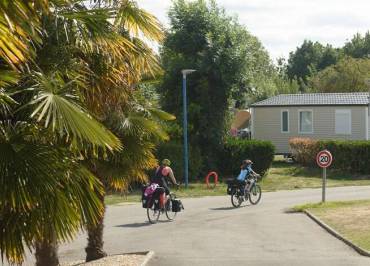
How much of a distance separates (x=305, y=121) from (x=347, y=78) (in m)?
24.6

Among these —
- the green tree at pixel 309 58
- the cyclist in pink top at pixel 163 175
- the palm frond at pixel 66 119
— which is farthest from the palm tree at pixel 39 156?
the green tree at pixel 309 58

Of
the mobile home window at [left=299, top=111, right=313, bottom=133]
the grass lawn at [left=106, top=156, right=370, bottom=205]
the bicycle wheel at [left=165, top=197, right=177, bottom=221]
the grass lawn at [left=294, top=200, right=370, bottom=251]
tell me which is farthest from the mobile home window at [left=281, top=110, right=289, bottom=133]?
the bicycle wheel at [left=165, top=197, right=177, bottom=221]

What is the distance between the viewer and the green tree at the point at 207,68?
3238 centimetres

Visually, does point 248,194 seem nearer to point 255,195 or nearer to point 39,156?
point 255,195

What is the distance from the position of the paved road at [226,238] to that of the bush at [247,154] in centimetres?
897

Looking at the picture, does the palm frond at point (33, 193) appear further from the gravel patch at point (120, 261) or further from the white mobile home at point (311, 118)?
the white mobile home at point (311, 118)

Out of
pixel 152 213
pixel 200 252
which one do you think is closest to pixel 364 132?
pixel 152 213

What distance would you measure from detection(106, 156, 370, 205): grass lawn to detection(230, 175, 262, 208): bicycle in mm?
4345

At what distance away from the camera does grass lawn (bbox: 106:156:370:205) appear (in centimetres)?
2728

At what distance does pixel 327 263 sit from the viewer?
38.9 feet

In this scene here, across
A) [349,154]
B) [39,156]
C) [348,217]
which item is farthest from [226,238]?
[349,154]

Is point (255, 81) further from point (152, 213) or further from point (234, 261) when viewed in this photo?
point (234, 261)

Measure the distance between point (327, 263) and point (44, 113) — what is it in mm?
7230

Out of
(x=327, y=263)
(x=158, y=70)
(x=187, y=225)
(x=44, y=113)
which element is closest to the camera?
(x=44, y=113)
